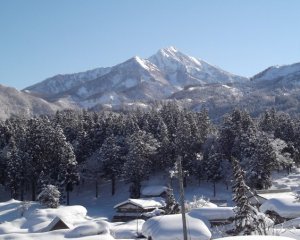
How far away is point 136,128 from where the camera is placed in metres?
89.8

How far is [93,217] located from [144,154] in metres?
14.4

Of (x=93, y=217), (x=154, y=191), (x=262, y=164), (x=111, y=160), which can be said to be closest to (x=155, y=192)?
(x=154, y=191)

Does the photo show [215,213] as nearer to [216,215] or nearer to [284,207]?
[216,215]

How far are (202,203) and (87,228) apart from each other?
16.5m

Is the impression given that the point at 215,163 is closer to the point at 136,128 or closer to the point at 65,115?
the point at 136,128

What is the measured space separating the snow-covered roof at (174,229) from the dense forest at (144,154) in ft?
133

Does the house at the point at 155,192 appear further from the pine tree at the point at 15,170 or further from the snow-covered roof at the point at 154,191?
the pine tree at the point at 15,170

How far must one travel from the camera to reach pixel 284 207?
4550 cm

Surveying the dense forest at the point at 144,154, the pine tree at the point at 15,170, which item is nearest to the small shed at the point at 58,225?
the dense forest at the point at 144,154

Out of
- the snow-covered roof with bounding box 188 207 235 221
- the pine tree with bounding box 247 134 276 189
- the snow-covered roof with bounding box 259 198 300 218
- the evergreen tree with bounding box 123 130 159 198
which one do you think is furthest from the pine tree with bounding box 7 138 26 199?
the snow-covered roof with bounding box 259 198 300 218

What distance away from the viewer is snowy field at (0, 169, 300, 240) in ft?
123

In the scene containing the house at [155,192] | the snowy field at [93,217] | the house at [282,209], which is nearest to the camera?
the snowy field at [93,217]

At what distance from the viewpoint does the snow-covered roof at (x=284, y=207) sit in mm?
44750

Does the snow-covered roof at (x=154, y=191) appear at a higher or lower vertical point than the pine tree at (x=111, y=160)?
lower
